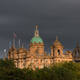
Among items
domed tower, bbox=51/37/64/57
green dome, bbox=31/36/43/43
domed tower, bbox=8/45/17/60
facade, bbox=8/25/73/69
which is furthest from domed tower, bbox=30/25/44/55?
domed tower, bbox=51/37/64/57

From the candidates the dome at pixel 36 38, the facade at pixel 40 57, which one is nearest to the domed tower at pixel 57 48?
the facade at pixel 40 57

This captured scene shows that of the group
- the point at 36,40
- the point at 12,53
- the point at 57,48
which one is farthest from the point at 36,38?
the point at 57,48

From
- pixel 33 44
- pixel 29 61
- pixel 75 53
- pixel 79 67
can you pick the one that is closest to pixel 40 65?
pixel 29 61

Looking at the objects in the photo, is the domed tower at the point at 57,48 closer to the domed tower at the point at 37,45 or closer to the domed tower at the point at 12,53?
the domed tower at the point at 37,45

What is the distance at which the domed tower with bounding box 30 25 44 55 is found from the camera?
127 metres

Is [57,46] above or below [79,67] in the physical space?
above

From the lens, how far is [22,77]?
58844 mm

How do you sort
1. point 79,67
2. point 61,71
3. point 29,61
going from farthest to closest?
point 29,61 < point 79,67 < point 61,71

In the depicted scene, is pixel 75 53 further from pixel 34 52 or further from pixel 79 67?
pixel 79 67

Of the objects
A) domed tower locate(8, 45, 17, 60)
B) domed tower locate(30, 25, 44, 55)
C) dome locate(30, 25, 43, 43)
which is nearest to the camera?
domed tower locate(8, 45, 17, 60)

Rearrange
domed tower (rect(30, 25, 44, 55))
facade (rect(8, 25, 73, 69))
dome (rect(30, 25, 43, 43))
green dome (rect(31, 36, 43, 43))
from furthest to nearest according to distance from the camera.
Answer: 1. dome (rect(30, 25, 43, 43))
2. green dome (rect(31, 36, 43, 43))
3. domed tower (rect(30, 25, 44, 55))
4. facade (rect(8, 25, 73, 69))

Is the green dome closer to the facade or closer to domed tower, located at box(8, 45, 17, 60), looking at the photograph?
the facade

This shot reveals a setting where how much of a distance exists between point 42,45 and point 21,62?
43.2 ft

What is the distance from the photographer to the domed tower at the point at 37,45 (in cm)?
12658
